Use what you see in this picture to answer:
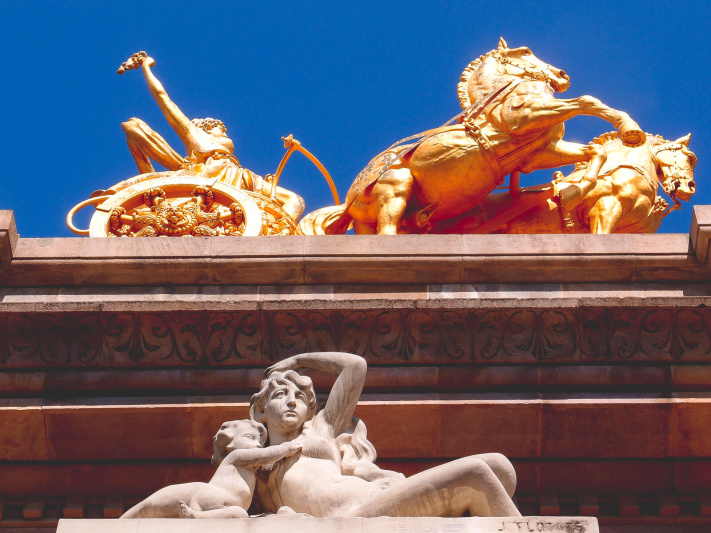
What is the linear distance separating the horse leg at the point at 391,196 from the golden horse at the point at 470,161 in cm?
1

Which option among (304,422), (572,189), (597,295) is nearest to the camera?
(304,422)

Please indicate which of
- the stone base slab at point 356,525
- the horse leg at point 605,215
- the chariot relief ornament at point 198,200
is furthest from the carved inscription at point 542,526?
the chariot relief ornament at point 198,200

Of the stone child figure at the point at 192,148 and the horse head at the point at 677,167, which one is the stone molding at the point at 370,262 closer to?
the horse head at the point at 677,167

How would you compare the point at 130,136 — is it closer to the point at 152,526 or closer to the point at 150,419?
the point at 150,419

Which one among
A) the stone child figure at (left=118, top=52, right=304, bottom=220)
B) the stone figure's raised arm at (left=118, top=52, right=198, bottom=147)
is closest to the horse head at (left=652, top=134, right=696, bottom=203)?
the stone child figure at (left=118, top=52, right=304, bottom=220)

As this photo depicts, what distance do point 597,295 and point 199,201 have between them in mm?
4868

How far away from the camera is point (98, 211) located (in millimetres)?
17578

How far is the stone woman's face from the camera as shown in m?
11.8

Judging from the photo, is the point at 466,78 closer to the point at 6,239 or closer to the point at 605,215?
the point at 605,215

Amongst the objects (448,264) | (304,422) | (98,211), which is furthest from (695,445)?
(98,211)

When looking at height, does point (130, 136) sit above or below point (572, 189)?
above

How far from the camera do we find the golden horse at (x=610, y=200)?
17531 millimetres

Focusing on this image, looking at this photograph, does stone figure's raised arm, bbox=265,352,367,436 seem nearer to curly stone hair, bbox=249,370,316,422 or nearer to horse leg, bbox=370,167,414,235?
curly stone hair, bbox=249,370,316,422

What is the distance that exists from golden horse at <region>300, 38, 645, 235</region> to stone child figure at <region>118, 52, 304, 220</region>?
110cm
